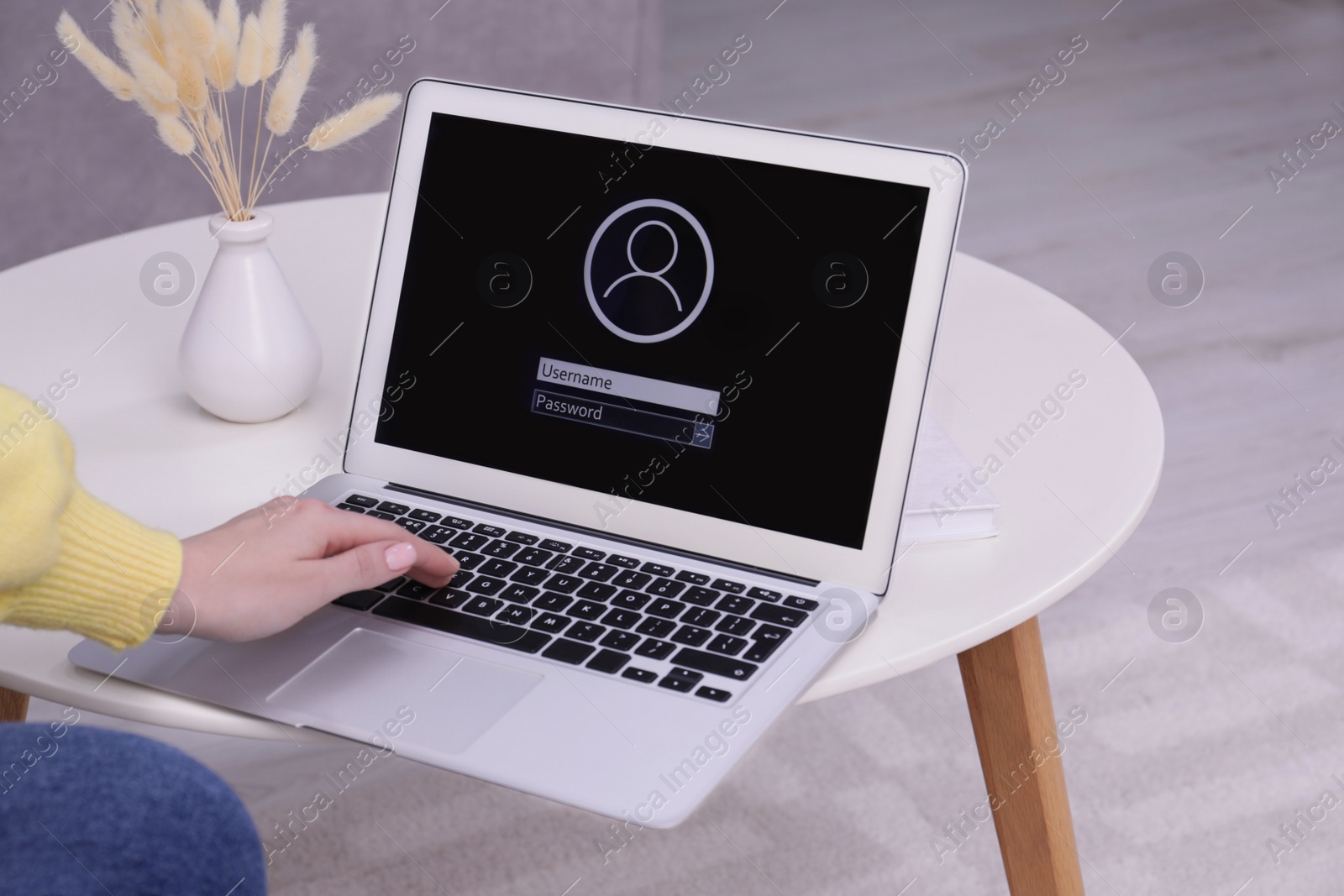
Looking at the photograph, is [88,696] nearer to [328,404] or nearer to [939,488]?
[328,404]

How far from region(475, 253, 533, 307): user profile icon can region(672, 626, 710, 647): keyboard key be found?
263 mm

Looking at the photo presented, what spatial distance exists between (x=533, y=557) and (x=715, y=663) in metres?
0.16

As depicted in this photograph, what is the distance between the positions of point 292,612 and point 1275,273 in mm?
2383

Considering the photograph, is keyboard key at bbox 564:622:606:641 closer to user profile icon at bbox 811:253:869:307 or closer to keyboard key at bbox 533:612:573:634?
keyboard key at bbox 533:612:573:634

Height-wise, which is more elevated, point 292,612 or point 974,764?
point 292,612

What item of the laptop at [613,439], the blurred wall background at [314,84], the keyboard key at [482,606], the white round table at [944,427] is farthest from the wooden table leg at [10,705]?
the blurred wall background at [314,84]

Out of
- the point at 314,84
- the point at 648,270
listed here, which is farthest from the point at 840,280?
the point at 314,84

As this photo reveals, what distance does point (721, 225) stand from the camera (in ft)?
2.67

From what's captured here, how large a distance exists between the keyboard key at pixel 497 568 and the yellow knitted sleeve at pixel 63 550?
176 millimetres

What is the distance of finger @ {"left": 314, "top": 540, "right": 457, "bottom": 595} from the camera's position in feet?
2.26

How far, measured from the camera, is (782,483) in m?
0.79

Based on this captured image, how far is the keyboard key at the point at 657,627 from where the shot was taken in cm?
72

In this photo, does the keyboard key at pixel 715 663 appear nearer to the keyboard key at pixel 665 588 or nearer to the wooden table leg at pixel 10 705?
the keyboard key at pixel 665 588

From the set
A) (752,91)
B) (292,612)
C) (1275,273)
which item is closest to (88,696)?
(292,612)
